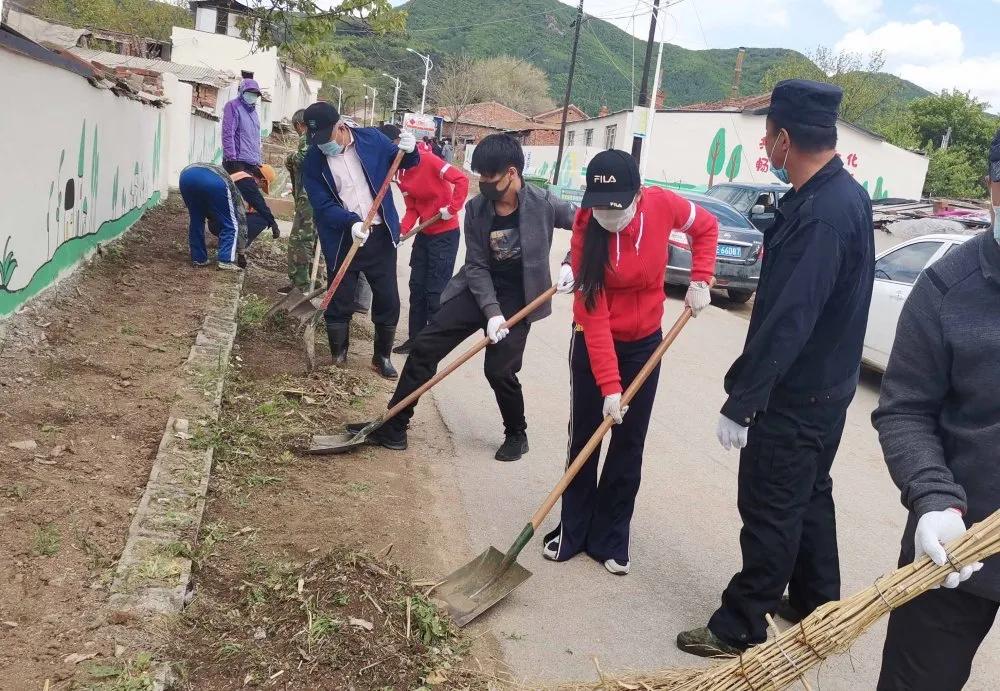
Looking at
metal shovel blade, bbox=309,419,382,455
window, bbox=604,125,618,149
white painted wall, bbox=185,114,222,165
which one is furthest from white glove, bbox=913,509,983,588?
window, bbox=604,125,618,149

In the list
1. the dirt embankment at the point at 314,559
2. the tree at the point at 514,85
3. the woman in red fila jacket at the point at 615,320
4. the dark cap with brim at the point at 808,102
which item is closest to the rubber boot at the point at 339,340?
the dirt embankment at the point at 314,559

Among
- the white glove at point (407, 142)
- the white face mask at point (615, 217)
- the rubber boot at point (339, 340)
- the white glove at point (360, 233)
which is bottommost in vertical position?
the rubber boot at point (339, 340)

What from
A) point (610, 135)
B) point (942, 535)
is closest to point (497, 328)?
point (942, 535)

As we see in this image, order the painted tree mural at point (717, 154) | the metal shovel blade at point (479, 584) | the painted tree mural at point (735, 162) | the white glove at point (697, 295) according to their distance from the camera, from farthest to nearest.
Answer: the painted tree mural at point (717, 154) < the painted tree mural at point (735, 162) < the white glove at point (697, 295) < the metal shovel blade at point (479, 584)

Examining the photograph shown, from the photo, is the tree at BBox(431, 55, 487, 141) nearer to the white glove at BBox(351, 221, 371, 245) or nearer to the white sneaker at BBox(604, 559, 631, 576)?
the white glove at BBox(351, 221, 371, 245)

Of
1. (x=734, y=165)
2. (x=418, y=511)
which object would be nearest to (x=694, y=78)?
(x=734, y=165)

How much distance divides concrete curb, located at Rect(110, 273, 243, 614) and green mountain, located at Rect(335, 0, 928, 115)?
93.4 m

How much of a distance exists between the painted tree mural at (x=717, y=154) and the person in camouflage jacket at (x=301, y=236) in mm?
30730

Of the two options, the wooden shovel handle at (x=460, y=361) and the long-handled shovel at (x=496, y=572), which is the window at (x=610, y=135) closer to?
the wooden shovel handle at (x=460, y=361)

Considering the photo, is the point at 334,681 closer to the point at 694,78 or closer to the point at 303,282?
the point at 303,282

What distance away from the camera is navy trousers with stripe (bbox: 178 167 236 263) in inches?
336

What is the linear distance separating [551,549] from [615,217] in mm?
1601

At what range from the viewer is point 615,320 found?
12.8 ft

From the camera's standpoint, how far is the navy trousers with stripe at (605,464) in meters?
3.95
